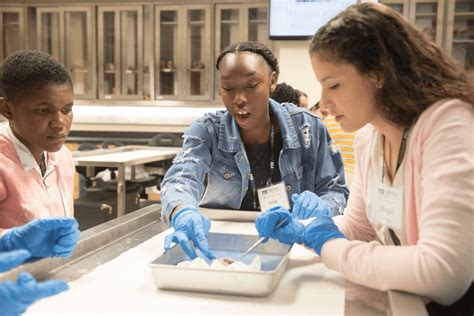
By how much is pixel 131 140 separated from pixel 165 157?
1812mm

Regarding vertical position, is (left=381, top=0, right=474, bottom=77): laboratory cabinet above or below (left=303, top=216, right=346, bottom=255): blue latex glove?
above

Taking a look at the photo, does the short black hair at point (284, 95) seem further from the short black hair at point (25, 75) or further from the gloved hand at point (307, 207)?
the short black hair at point (25, 75)

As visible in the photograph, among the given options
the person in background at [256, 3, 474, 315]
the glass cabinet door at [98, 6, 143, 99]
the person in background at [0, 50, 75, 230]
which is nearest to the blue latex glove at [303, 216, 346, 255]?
the person in background at [256, 3, 474, 315]

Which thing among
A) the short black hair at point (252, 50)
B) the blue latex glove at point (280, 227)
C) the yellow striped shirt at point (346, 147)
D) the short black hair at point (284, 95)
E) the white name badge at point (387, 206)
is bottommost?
the yellow striped shirt at point (346, 147)

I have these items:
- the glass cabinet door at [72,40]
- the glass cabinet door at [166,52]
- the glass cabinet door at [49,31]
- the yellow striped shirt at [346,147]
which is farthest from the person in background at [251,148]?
the glass cabinet door at [49,31]

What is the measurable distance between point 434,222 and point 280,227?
0.39 metres

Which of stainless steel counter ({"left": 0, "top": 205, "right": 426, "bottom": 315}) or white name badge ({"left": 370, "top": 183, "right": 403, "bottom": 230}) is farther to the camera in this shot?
white name badge ({"left": 370, "top": 183, "right": 403, "bottom": 230})

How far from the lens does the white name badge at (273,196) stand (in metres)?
1.50

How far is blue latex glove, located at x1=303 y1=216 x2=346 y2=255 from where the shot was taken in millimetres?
942

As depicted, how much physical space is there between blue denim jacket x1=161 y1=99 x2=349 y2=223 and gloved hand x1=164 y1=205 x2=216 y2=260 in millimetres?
340

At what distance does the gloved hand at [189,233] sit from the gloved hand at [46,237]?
0.68ft

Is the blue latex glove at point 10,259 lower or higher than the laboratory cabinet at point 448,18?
lower

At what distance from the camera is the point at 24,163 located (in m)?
1.28

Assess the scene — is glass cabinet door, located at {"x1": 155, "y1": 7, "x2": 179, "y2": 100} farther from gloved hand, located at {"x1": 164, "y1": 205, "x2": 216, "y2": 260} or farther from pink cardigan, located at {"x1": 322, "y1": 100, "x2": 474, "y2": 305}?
pink cardigan, located at {"x1": 322, "y1": 100, "x2": 474, "y2": 305}
